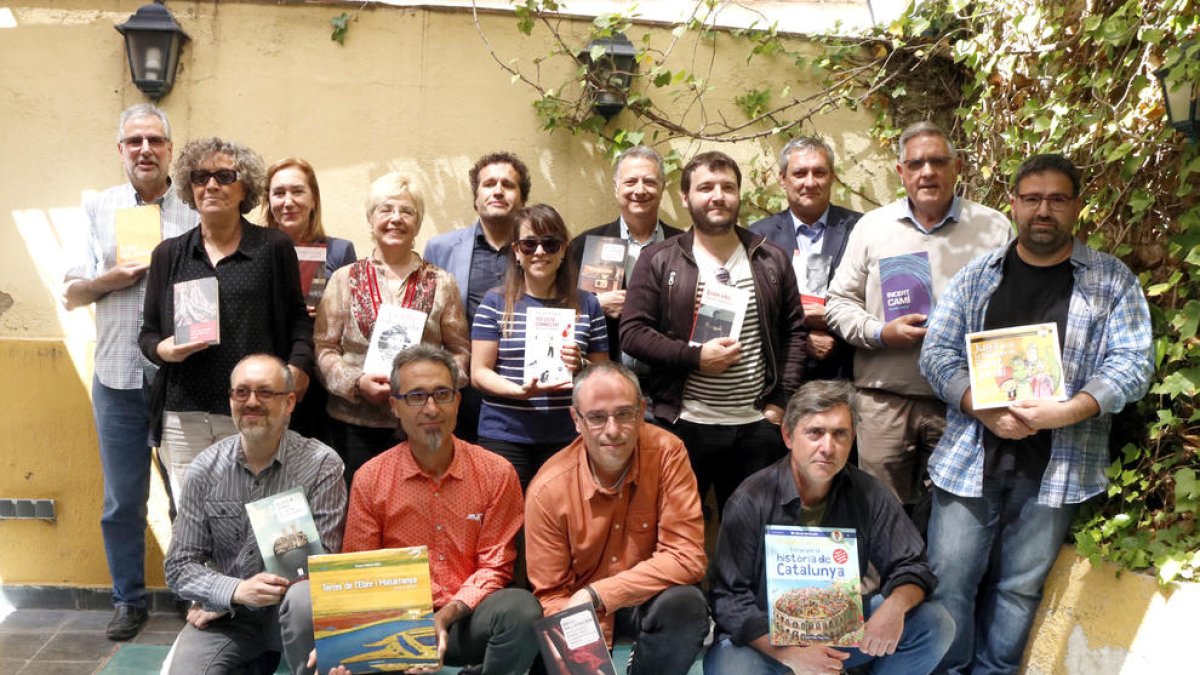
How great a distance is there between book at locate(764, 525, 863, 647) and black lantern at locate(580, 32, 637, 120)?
2671mm

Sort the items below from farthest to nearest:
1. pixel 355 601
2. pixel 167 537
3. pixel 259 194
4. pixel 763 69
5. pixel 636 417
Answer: pixel 763 69 → pixel 167 537 → pixel 259 194 → pixel 636 417 → pixel 355 601

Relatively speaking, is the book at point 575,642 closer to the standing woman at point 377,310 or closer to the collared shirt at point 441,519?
the collared shirt at point 441,519

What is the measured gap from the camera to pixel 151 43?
520 centimetres

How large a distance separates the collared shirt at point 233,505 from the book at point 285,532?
84 mm

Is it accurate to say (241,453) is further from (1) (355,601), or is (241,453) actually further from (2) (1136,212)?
(2) (1136,212)

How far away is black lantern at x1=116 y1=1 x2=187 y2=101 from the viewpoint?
17.0ft

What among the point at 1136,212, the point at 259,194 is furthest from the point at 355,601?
the point at 1136,212

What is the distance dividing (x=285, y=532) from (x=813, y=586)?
1.77m

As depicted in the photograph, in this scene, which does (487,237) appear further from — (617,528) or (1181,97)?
(1181,97)

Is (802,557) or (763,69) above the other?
(763,69)

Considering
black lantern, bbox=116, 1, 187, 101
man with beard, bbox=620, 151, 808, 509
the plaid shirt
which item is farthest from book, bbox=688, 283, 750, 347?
black lantern, bbox=116, 1, 187, 101

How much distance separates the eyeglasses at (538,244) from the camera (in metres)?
4.16

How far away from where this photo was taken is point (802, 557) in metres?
3.56

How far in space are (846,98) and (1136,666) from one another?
3.07 metres
